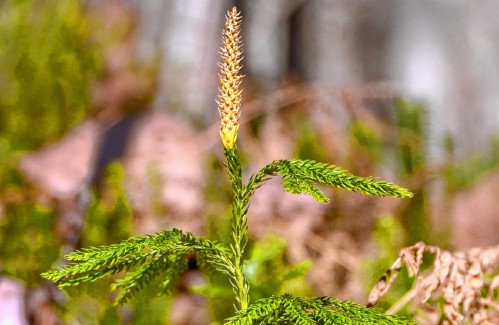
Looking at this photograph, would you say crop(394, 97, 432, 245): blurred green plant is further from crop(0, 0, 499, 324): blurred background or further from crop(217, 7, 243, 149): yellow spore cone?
crop(217, 7, 243, 149): yellow spore cone

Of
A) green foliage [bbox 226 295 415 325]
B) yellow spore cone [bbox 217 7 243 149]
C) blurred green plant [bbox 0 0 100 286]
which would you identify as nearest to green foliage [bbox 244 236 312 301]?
green foliage [bbox 226 295 415 325]

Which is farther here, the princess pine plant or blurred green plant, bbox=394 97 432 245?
blurred green plant, bbox=394 97 432 245

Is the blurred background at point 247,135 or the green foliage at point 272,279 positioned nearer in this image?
the green foliage at point 272,279

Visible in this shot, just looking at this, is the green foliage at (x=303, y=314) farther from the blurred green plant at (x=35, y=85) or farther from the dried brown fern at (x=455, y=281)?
the blurred green plant at (x=35, y=85)

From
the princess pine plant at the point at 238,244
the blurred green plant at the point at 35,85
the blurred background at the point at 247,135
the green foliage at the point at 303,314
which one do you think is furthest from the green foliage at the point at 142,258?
the blurred green plant at the point at 35,85

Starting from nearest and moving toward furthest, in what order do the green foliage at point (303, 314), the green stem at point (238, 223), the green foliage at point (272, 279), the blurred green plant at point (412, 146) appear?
the green foliage at point (303, 314) → the green stem at point (238, 223) → the green foliage at point (272, 279) → the blurred green plant at point (412, 146)

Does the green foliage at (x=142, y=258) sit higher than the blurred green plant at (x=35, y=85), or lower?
lower
